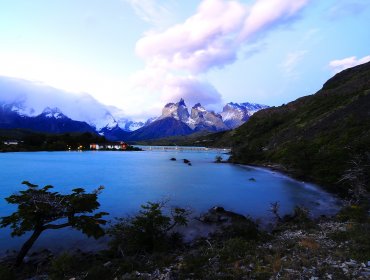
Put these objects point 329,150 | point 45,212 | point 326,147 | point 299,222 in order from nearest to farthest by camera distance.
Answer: point 45,212
point 299,222
point 329,150
point 326,147

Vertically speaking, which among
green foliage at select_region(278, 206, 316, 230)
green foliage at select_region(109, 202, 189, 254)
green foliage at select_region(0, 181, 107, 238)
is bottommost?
green foliage at select_region(278, 206, 316, 230)

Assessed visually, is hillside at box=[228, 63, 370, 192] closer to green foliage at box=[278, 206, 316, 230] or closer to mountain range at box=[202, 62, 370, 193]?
mountain range at box=[202, 62, 370, 193]

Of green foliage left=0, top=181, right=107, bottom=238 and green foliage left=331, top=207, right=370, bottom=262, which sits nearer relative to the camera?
green foliage left=331, top=207, right=370, bottom=262

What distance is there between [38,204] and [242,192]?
47.0 metres

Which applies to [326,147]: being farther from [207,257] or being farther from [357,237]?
[207,257]

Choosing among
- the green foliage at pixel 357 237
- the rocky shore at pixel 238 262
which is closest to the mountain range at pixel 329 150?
the green foliage at pixel 357 237

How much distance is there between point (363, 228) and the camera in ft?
75.3

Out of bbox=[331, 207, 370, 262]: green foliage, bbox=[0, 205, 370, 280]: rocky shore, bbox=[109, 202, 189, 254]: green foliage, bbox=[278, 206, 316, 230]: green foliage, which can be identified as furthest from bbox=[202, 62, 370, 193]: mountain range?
bbox=[109, 202, 189, 254]: green foliage

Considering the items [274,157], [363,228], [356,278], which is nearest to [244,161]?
[274,157]

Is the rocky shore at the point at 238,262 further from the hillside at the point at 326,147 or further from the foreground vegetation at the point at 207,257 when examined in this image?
the hillside at the point at 326,147

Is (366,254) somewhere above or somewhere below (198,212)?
above

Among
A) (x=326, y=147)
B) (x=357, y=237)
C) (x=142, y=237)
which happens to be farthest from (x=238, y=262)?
(x=326, y=147)

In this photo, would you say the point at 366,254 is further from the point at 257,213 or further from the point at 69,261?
the point at 257,213

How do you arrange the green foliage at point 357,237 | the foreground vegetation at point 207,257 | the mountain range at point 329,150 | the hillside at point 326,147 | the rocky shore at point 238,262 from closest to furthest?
the rocky shore at point 238,262 → the foreground vegetation at point 207,257 → the green foliage at point 357,237 → the mountain range at point 329,150 → the hillside at point 326,147
